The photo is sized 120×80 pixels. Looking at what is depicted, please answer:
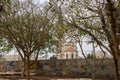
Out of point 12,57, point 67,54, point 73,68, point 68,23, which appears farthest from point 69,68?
point 68,23

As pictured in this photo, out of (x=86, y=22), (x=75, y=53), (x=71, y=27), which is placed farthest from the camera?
(x=75, y=53)

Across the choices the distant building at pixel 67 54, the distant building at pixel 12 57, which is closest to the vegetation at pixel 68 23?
the distant building at pixel 67 54

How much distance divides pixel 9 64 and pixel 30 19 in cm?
1732

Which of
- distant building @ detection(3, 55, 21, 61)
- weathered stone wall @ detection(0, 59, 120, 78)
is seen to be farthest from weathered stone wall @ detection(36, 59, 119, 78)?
distant building @ detection(3, 55, 21, 61)

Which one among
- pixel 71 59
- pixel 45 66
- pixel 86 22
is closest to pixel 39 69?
pixel 45 66

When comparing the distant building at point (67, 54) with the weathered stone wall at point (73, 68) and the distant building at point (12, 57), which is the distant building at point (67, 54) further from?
the distant building at point (12, 57)

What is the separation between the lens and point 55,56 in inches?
1679

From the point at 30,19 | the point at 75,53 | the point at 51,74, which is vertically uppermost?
the point at 30,19


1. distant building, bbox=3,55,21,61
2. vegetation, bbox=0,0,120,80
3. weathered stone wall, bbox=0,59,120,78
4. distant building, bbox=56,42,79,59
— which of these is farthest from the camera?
distant building, bbox=3,55,21,61

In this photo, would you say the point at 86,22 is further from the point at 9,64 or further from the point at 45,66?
the point at 9,64

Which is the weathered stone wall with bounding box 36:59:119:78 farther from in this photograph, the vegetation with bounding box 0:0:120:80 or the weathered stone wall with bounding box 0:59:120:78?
the vegetation with bounding box 0:0:120:80

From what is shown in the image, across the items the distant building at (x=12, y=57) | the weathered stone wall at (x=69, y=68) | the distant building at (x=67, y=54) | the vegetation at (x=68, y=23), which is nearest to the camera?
the vegetation at (x=68, y=23)

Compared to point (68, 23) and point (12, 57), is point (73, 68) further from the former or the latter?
point (68, 23)

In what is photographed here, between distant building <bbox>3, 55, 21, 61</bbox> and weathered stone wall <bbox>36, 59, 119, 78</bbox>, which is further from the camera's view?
distant building <bbox>3, 55, 21, 61</bbox>
